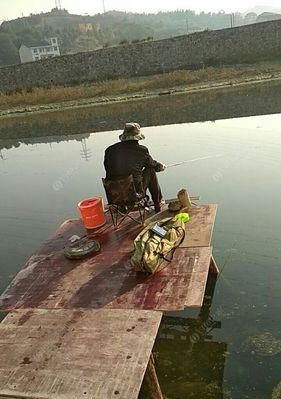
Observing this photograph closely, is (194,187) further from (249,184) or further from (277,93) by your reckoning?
(277,93)

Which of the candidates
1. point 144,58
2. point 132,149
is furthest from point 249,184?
point 144,58

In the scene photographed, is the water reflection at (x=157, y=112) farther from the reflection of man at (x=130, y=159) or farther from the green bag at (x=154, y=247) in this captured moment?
the green bag at (x=154, y=247)

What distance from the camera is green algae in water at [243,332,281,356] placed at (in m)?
4.52

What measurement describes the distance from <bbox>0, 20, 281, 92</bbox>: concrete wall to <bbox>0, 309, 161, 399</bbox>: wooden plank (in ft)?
128

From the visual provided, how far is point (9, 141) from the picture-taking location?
70.5ft

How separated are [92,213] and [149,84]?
3019 centimetres

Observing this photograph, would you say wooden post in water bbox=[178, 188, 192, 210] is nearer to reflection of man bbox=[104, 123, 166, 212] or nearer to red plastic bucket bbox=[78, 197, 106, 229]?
reflection of man bbox=[104, 123, 166, 212]

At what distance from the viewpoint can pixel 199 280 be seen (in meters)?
4.77

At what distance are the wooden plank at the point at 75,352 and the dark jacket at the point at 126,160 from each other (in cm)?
251

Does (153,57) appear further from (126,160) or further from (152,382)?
(152,382)

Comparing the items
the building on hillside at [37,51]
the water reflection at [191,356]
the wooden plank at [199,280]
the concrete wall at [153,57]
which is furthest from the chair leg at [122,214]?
the building on hillside at [37,51]

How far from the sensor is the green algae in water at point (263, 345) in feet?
14.8

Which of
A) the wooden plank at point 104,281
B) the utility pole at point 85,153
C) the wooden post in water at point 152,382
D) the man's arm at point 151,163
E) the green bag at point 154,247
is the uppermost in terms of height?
the man's arm at point 151,163

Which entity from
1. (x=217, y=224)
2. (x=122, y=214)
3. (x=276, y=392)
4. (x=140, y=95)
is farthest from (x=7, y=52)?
(x=276, y=392)
